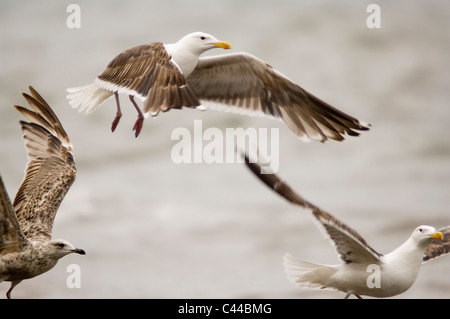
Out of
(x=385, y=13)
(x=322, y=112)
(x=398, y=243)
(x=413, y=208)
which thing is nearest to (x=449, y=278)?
(x=398, y=243)

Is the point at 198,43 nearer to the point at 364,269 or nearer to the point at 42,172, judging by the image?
the point at 42,172

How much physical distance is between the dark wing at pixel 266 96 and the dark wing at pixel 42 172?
1.34 metres

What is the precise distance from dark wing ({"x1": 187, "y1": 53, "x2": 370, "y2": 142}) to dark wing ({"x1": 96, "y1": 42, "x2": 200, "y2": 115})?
85cm

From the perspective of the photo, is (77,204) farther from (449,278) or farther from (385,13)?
A: (385,13)

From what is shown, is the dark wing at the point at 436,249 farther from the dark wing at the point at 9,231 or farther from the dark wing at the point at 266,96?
the dark wing at the point at 9,231

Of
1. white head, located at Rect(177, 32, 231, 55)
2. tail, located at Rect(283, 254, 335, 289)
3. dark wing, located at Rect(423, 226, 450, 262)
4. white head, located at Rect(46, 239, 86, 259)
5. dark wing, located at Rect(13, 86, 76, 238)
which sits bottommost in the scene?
tail, located at Rect(283, 254, 335, 289)

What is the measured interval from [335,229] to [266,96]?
2.19m

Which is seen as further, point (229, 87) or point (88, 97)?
point (229, 87)

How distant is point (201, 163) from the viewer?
20312 millimetres

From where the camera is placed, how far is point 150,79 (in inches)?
271

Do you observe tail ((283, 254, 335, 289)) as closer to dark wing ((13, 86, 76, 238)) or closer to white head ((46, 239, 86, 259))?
white head ((46, 239, 86, 259))

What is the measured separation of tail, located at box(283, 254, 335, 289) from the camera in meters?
6.83

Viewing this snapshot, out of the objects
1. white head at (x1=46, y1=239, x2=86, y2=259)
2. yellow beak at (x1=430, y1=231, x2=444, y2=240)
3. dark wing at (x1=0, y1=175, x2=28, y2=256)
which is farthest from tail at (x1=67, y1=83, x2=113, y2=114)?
yellow beak at (x1=430, y1=231, x2=444, y2=240)

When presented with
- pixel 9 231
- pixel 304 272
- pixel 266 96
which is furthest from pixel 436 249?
pixel 9 231
